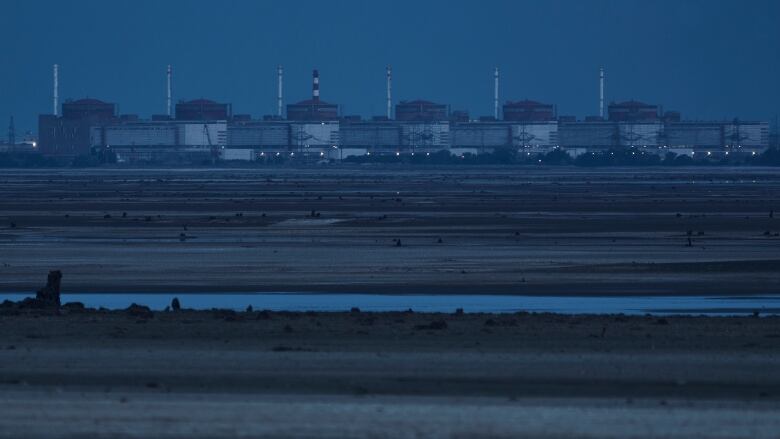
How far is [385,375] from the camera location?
16.2m

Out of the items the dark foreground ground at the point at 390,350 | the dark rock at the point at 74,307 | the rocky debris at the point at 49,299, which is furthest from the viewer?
the rocky debris at the point at 49,299

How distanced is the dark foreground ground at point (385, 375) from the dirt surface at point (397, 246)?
6.47 metres

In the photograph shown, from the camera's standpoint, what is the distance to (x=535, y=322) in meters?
20.5

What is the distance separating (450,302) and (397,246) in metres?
13.4

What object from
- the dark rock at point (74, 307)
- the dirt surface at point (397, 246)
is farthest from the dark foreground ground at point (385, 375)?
the dirt surface at point (397, 246)

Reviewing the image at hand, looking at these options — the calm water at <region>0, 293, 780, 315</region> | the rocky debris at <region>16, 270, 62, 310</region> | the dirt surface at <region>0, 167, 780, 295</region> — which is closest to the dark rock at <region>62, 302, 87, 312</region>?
the rocky debris at <region>16, 270, 62, 310</region>

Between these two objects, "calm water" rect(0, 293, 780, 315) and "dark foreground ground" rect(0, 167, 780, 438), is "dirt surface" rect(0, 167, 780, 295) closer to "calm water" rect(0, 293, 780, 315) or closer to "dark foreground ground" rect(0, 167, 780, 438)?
"dark foreground ground" rect(0, 167, 780, 438)

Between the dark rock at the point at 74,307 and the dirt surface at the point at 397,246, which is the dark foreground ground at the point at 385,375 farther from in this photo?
the dirt surface at the point at 397,246

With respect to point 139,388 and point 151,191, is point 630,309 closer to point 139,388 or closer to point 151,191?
point 139,388

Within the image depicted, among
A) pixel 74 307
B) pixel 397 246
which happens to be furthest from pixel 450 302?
pixel 397 246

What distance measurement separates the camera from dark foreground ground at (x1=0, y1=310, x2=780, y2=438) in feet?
42.9

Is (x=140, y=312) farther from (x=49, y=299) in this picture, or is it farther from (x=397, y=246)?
(x=397, y=246)

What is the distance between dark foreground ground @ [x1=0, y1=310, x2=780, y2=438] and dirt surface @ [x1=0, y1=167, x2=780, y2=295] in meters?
6.47

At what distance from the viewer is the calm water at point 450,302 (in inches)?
918
